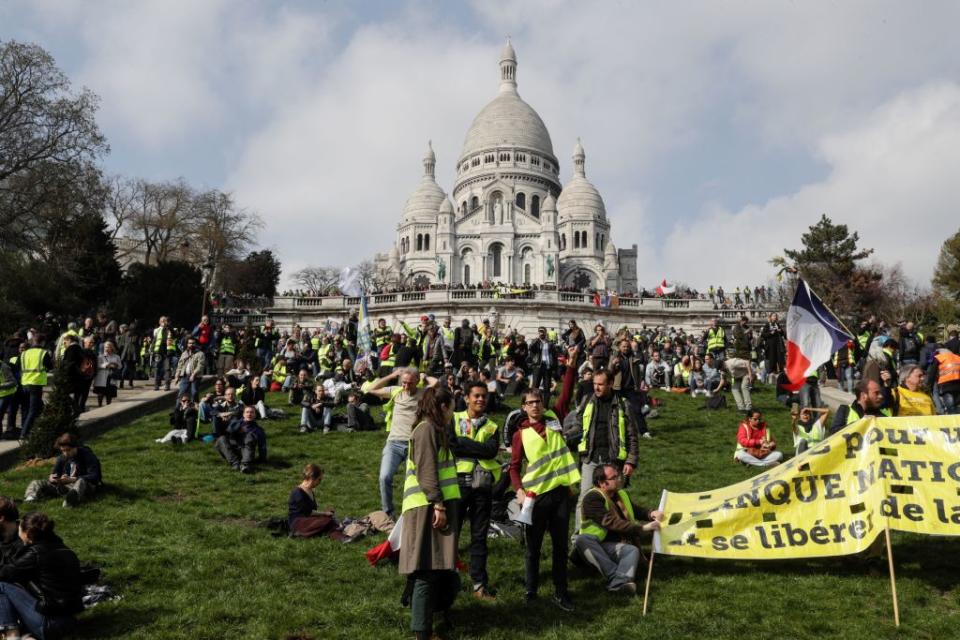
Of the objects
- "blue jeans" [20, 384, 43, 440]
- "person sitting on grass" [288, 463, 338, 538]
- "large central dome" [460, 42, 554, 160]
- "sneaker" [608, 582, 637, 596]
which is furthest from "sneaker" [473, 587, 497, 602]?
"large central dome" [460, 42, 554, 160]

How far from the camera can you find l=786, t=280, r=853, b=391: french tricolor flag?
948 cm

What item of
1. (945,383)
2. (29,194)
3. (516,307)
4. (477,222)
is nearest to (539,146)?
(477,222)

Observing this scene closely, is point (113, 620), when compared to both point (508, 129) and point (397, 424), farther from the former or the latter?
point (508, 129)

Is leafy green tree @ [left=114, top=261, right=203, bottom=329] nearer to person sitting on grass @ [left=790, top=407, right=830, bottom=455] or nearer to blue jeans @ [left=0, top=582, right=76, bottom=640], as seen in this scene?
blue jeans @ [left=0, top=582, right=76, bottom=640]

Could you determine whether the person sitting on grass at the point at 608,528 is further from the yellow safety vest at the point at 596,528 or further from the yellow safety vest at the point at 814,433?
the yellow safety vest at the point at 814,433

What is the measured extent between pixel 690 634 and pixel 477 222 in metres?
80.6

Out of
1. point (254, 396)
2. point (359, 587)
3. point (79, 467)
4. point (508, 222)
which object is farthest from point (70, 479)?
point (508, 222)

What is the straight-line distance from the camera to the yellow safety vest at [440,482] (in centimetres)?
518

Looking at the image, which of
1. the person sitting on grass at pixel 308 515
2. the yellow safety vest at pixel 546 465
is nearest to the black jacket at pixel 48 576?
the person sitting on grass at pixel 308 515

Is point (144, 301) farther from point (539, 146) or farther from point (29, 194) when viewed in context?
point (539, 146)

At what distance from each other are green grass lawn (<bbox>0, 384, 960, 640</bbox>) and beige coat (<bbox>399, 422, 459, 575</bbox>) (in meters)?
0.72

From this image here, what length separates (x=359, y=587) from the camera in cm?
622

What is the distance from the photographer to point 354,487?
9555 millimetres

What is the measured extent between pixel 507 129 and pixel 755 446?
90.7 meters
